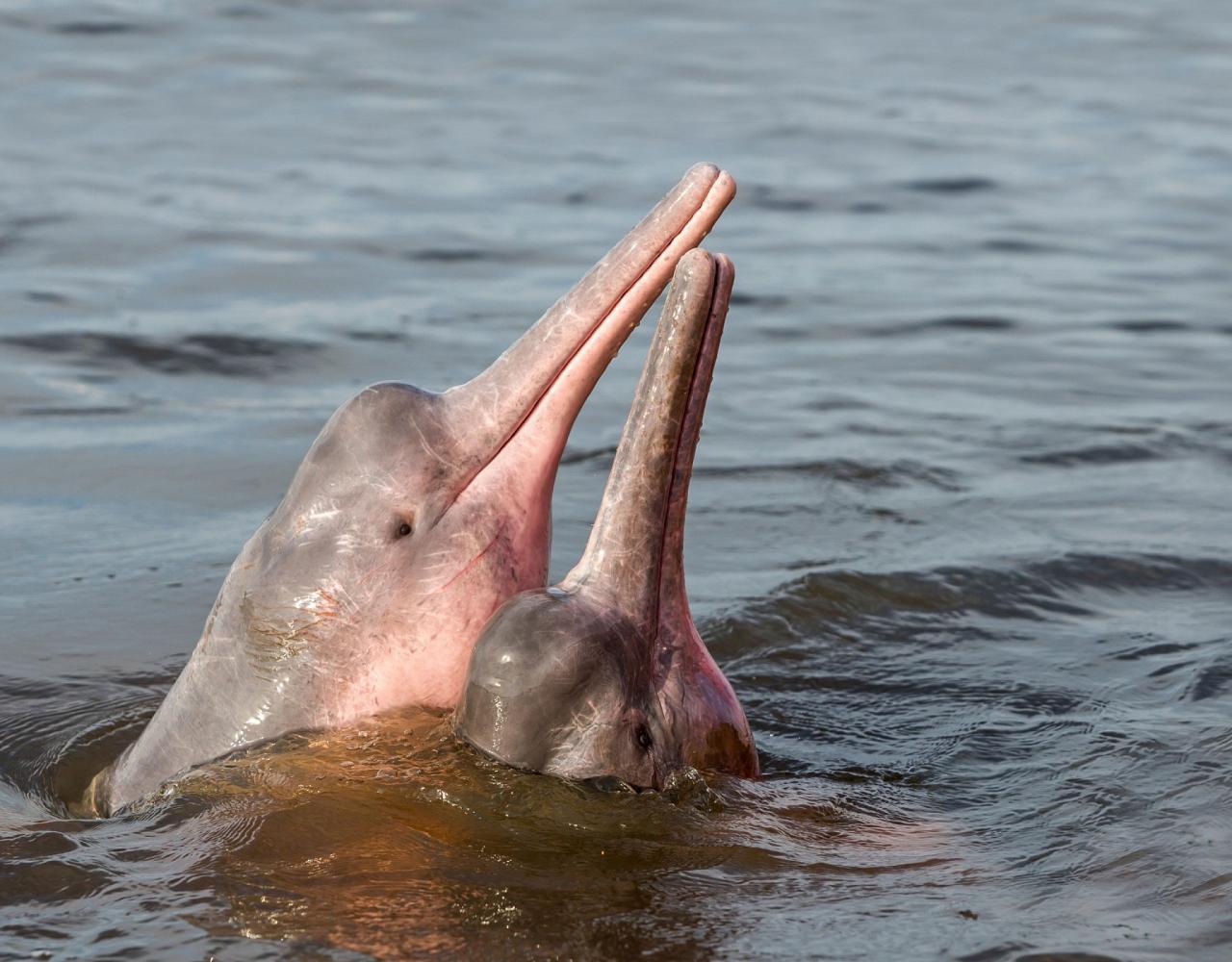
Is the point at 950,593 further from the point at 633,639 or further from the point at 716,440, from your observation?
the point at 633,639

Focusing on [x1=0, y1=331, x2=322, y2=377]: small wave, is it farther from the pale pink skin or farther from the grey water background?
the pale pink skin

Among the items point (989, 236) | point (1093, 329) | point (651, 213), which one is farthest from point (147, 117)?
point (651, 213)

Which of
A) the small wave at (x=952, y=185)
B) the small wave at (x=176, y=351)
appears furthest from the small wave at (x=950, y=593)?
the small wave at (x=952, y=185)

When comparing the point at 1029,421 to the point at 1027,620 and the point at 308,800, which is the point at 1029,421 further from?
the point at 308,800

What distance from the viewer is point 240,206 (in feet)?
49.1

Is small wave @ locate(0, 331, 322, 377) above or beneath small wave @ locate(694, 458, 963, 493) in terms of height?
above

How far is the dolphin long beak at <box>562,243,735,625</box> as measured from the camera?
200 inches

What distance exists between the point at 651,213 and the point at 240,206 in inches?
397

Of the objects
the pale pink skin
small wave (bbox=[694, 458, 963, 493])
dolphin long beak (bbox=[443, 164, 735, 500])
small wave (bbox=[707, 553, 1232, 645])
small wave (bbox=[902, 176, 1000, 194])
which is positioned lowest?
small wave (bbox=[707, 553, 1232, 645])

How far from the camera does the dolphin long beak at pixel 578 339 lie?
535cm

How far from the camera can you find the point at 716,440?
33.6 feet

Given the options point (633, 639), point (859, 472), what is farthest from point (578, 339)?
point (859, 472)

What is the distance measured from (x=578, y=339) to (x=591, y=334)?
1.5 inches

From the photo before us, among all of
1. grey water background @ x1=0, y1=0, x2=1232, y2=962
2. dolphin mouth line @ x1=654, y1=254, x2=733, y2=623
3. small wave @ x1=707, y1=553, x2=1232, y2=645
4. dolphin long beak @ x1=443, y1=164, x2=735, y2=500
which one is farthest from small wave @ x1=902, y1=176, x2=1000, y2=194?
dolphin mouth line @ x1=654, y1=254, x2=733, y2=623
